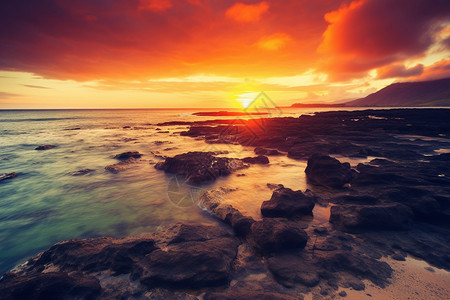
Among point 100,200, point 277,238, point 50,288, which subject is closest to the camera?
point 50,288

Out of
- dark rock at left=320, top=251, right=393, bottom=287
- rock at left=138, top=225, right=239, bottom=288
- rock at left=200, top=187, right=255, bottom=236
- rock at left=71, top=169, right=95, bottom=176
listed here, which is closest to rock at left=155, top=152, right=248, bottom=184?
rock at left=200, top=187, right=255, bottom=236

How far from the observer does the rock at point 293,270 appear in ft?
16.2

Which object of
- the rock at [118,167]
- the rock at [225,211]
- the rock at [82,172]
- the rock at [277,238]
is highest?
the rock at [277,238]

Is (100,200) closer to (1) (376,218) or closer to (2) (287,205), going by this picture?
(2) (287,205)

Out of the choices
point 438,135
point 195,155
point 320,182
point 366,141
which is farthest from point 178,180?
point 438,135

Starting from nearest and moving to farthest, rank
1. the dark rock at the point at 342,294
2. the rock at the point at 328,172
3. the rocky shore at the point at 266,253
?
the dark rock at the point at 342,294 → the rocky shore at the point at 266,253 → the rock at the point at 328,172

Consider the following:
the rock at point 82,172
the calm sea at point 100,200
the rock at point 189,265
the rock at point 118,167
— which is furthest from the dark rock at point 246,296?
the rock at point 82,172

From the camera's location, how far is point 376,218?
6941mm

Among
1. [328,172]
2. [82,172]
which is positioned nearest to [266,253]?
[328,172]

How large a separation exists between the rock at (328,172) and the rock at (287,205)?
3.59 m

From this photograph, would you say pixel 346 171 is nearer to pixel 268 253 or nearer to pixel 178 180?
pixel 268 253

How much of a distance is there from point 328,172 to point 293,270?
789cm

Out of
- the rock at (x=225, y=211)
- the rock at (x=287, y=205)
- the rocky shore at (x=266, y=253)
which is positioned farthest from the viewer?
the rock at (x=287, y=205)

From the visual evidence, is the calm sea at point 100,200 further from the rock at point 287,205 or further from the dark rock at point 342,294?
the dark rock at point 342,294
